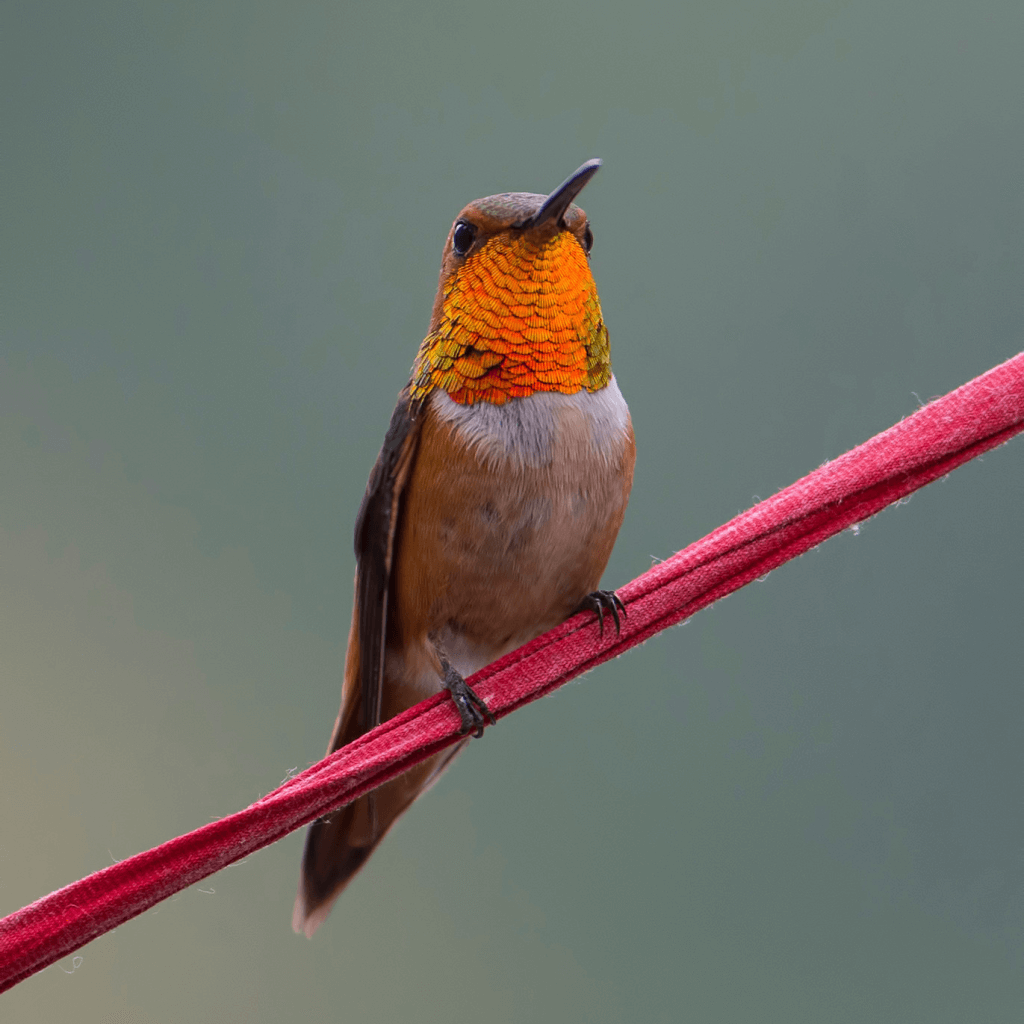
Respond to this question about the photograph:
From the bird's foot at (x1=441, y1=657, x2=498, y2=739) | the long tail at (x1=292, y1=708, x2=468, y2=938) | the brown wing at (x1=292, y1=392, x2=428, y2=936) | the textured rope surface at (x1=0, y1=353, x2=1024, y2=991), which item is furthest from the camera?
the long tail at (x1=292, y1=708, x2=468, y2=938)

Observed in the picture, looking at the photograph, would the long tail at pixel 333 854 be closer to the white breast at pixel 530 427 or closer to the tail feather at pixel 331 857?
the tail feather at pixel 331 857

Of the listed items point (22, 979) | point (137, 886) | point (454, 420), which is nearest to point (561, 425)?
point (454, 420)

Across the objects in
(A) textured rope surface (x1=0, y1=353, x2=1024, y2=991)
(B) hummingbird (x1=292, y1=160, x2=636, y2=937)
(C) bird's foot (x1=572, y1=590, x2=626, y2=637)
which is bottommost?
(A) textured rope surface (x1=0, y1=353, x2=1024, y2=991)

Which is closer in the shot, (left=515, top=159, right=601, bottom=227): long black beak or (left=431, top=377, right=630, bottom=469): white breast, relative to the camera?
(left=515, top=159, right=601, bottom=227): long black beak

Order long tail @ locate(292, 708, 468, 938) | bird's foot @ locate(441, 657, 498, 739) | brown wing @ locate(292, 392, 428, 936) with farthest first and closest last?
long tail @ locate(292, 708, 468, 938), brown wing @ locate(292, 392, 428, 936), bird's foot @ locate(441, 657, 498, 739)

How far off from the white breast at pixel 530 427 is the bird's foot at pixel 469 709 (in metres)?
0.22

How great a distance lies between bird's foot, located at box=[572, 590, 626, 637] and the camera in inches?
35.9

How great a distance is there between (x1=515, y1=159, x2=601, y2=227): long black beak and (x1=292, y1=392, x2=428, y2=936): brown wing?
23 centimetres

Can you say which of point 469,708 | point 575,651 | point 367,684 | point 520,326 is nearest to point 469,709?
point 469,708

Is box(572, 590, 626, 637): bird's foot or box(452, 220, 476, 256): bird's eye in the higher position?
box(452, 220, 476, 256): bird's eye

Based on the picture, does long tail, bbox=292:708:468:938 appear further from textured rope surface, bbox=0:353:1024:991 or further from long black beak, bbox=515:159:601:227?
long black beak, bbox=515:159:601:227

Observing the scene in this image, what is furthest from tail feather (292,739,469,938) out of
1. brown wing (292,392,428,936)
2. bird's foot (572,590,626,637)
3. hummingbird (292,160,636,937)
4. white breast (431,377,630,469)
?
white breast (431,377,630,469)

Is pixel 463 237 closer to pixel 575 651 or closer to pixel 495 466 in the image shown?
pixel 495 466

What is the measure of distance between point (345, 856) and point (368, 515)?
1.35 ft
